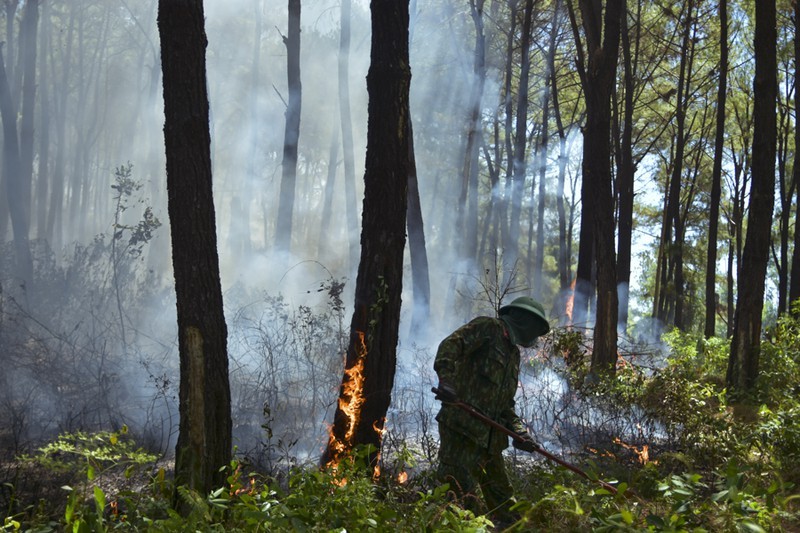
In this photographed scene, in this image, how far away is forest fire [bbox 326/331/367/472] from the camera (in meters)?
6.22

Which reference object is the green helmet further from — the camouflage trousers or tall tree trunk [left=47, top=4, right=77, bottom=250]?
tall tree trunk [left=47, top=4, right=77, bottom=250]

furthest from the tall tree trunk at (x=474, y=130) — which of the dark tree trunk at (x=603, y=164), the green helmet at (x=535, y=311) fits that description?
the green helmet at (x=535, y=311)

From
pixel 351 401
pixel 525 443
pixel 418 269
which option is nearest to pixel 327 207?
pixel 418 269

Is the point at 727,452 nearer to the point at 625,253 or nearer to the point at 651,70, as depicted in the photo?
the point at 625,253

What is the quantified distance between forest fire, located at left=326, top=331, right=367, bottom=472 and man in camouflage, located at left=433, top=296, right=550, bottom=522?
36.7 inches

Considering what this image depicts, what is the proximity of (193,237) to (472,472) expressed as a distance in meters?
2.61

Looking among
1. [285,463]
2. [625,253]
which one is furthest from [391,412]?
[625,253]

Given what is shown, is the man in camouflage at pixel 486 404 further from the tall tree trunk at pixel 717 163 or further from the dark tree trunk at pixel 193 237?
the tall tree trunk at pixel 717 163

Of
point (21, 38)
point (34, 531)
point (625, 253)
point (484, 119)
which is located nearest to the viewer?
point (34, 531)

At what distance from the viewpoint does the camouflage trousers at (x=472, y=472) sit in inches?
215

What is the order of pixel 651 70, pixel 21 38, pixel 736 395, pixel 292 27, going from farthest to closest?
pixel 21 38 → pixel 651 70 → pixel 292 27 → pixel 736 395

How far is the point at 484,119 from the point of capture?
3250 cm

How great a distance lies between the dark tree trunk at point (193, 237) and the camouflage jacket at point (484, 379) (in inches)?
64.2

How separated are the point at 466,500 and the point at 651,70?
20.8 metres
